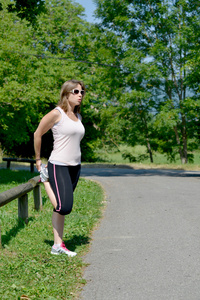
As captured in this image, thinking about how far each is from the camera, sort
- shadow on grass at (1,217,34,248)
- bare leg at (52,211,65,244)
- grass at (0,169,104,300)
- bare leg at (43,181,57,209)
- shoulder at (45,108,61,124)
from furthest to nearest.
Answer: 1. shadow on grass at (1,217,34,248)
2. bare leg at (52,211,65,244)
3. bare leg at (43,181,57,209)
4. shoulder at (45,108,61,124)
5. grass at (0,169,104,300)

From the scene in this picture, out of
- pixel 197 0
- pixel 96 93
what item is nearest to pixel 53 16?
pixel 96 93

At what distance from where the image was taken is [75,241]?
5.99m

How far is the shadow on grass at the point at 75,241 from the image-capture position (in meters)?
5.75

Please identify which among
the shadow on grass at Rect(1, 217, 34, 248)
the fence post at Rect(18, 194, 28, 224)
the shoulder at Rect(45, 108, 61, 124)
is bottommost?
the shadow on grass at Rect(1, 217, 34, 248)

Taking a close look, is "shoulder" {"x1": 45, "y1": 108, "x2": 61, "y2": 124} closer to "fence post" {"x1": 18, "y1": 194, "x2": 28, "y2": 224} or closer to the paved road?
the paved road

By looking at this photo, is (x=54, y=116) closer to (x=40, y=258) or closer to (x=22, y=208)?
(x=40, y=258)

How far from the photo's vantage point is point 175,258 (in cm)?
510

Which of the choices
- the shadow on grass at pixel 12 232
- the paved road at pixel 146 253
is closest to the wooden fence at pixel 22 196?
the shadow on grass at pixel 12 232

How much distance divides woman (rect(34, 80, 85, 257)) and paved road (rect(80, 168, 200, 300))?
28.7 inches

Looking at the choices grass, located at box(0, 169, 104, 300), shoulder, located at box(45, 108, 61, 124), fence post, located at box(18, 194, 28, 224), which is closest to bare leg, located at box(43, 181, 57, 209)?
grass, located at box(0, 169, 104, 300)

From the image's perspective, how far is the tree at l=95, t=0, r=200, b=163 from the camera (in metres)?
22.8

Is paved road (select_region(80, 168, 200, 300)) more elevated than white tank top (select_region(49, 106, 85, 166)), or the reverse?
white tank top (select_region(49, 106, 85, 166))

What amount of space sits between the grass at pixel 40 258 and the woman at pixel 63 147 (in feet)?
1.28

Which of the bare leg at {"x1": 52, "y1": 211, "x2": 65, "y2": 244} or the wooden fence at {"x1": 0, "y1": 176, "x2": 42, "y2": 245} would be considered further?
the wooden fence at {"x1": 0, "y1": 176, "x2": 42, "y2": 245}
